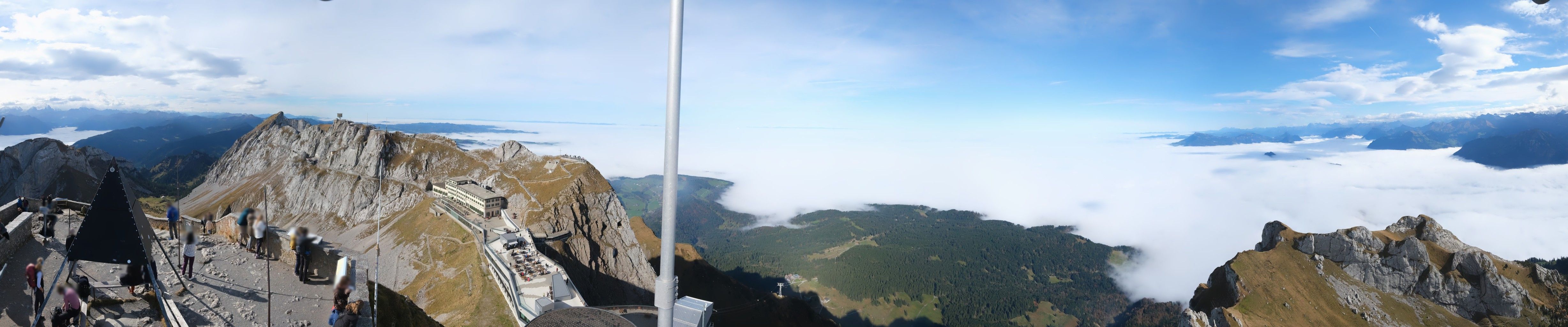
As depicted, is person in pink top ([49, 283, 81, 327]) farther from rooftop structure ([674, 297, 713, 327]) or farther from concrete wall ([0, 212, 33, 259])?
rooftop structure ([674, 297, 713, 327])

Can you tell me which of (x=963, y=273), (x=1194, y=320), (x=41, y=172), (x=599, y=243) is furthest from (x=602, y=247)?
(x=963, y=273)

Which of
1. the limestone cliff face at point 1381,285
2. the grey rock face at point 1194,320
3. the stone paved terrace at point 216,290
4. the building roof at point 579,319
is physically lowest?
the grey rock face at point 1194,320

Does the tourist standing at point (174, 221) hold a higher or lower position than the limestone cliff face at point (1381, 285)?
higher

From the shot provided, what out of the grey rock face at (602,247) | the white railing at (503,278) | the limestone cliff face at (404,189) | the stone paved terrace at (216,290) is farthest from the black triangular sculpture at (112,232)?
the grey rock face at (602,247)

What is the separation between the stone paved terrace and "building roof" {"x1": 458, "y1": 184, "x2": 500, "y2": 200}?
2175 inches

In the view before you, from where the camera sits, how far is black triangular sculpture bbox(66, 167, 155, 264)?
945 centimetres

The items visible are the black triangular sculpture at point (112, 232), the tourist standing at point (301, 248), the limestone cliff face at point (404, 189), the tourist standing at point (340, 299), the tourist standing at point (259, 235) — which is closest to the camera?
the black triangular sculpture at point (112, 232)

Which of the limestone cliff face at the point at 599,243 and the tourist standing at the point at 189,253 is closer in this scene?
the tourist standing at the point at 189,253

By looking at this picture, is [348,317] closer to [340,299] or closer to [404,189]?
[340,299]

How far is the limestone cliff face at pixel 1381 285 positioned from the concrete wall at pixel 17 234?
77.5 m

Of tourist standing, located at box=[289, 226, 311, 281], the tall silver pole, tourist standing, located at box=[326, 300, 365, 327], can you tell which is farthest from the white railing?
the tall silver pole

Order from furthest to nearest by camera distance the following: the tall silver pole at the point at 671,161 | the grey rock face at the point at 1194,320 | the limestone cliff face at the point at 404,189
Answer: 1. the limestone cliff face at the point at 404,189
2. the grey rock face at the point at 1194,320
3. the tall silver pole at the point at 671,161

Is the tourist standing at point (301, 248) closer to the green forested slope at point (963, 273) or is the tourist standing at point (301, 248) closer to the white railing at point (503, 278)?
the white railing at point (503, 278)

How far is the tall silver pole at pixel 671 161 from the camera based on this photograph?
223 inches
